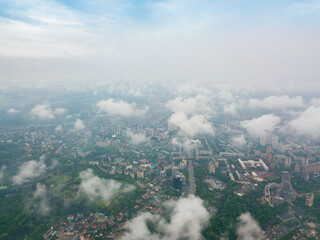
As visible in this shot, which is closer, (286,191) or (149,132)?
(286,191)

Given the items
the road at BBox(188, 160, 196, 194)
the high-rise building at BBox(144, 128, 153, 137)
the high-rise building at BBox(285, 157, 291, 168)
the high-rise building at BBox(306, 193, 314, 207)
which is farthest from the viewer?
the high-rise building at BBox(144, 128, 153, 137)

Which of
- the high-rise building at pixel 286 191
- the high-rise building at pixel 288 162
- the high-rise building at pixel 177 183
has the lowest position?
the high-rise building at pixel 288 162

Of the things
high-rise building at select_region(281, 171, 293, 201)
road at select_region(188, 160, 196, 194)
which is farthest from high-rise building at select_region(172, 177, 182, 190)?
high-rise building at select_region(281, 171, 293, 201)

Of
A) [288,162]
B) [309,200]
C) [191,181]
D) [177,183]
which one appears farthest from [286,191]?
[177,183]

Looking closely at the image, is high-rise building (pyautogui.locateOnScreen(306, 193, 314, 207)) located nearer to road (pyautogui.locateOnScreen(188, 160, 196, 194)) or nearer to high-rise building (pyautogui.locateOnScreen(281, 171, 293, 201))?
high-rise building (pyautogui.locateOnScreen(281, 171, 293, 201))

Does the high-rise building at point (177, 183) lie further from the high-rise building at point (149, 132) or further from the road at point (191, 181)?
the high-rise building at point (149, 132)

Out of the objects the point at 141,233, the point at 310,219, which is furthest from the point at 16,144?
the point at 310,219

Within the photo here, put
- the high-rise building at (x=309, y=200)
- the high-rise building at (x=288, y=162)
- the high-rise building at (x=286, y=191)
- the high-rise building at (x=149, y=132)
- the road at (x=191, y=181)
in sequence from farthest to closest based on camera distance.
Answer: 1. the high-rise building at (x=149, y=132)
2. the high-rise building at (x=288, y=162)
3. the road at (x=191, y=181)
4. the high-rise building at (x=286, y=191)
5. the high-rise building at (x=309, y=200)

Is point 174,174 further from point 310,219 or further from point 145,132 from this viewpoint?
point 145,132

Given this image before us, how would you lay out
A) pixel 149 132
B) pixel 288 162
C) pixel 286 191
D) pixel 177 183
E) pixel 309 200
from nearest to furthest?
pixel 309 200
pixel 286 191
pixel 177 183
pixel 288 162
pixel 149 132

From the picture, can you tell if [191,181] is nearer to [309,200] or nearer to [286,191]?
[286,191]

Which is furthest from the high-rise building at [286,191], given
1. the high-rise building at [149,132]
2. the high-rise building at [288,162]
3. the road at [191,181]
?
the high-rise building at [149,132]

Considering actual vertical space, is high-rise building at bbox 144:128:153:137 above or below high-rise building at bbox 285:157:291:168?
Answer: above
